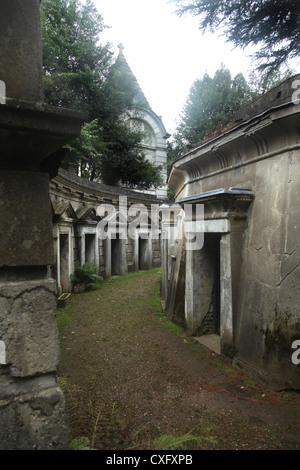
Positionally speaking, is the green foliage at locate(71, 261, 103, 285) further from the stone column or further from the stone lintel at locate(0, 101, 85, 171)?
the stone lintel at locate(0, 101, 85, 171)

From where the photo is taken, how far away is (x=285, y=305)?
3.66 meters

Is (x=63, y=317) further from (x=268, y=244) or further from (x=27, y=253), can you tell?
(x=27, y=253)

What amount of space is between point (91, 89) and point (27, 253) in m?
14.2

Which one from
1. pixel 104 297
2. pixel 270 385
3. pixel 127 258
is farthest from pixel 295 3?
pixel 127 258

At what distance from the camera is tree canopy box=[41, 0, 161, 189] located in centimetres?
1259

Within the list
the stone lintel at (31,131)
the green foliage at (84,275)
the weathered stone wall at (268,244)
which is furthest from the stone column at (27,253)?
the green foliage at (84,275)

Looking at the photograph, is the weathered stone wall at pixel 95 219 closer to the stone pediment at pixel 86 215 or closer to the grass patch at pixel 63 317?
the stone pediment at pixel 86 215

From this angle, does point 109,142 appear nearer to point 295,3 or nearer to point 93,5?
point 93,5

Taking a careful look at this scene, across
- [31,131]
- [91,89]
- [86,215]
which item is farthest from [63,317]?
→ [91,89]

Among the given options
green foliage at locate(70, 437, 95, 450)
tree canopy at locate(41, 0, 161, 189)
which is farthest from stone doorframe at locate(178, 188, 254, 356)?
tree canopy at locate(41, 0, 161, 189)

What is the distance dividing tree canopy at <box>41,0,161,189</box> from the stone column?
972cm

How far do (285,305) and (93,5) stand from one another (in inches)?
700

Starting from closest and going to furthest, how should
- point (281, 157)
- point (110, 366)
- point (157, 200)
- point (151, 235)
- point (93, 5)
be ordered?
point (281, 157)
point (110, 366)
point (93, 5)
point (151, 235)
point (157, 200)

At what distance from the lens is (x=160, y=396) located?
11.7 ft
